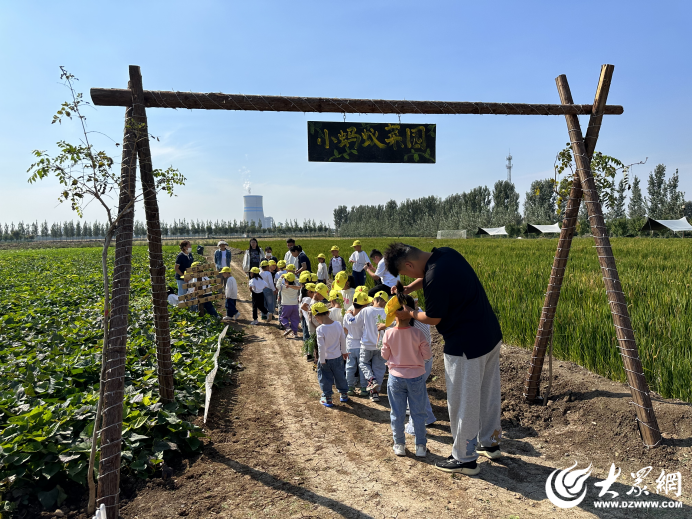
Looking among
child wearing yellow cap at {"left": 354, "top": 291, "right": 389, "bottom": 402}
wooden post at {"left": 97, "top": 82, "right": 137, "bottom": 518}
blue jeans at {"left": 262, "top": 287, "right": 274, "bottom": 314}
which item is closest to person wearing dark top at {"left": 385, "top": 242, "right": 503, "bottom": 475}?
child wearing yellow cap at {"left": 354, "top": 291, "right": 389, "bottom": 402}

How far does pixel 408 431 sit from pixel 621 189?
3.71m

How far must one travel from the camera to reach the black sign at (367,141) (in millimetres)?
4598

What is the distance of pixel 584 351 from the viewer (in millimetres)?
5320

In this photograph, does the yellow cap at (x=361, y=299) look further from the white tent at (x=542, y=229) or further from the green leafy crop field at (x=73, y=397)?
the white tent at (x=542, y=229)

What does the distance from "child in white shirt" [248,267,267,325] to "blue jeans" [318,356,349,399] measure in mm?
4978

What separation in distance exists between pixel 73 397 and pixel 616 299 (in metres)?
5.91

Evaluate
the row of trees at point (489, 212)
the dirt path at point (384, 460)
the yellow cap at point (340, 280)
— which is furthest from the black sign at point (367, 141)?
the row of trees at point (489, 212)

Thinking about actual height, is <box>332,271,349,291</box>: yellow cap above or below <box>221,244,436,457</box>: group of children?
above

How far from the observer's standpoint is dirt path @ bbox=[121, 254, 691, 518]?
3180 mm

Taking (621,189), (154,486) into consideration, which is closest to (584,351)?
(621,189)

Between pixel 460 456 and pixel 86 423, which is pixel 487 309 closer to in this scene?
pixel 460 456

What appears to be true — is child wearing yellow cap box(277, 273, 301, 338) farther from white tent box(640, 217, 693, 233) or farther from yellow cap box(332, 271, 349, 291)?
white tent box(640, 217, 693, 233)

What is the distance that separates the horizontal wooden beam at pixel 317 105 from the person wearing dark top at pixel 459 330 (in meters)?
1.77

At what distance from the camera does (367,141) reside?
15.2 feet
